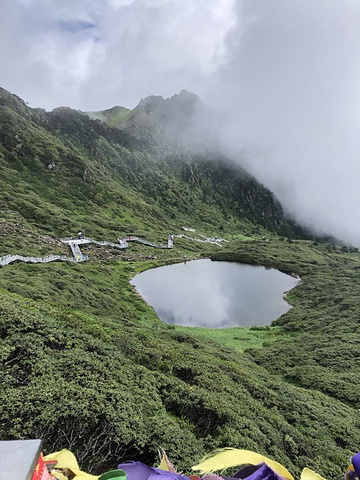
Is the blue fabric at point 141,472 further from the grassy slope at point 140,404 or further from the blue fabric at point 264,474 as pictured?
the grassy slope at point 140,404

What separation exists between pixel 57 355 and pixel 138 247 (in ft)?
207

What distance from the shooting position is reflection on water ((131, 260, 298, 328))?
3554cm

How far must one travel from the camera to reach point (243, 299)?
143 ft

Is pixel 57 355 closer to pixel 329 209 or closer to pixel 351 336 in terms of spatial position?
pixel 351 336

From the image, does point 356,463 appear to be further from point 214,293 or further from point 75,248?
point 75,248

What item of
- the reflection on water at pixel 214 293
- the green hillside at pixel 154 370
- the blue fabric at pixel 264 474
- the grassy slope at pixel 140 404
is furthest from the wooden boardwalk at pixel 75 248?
the blue fabric at pixel 264 474

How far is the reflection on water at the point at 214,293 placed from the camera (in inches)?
1399

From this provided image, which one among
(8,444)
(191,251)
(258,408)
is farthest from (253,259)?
(8,444)

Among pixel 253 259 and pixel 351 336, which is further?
pixel 253 259

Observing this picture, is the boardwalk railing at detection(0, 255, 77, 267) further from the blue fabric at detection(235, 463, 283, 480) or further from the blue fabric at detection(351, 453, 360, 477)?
the blue fabric at detection(351, 453, 360, 477)

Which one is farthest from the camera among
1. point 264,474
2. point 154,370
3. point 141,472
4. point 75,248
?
point 75,248

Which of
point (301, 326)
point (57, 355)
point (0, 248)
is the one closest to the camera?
point (57, 355)

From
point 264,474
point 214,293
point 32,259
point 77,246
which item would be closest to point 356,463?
point 264,474

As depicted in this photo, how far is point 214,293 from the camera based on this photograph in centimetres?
4484
